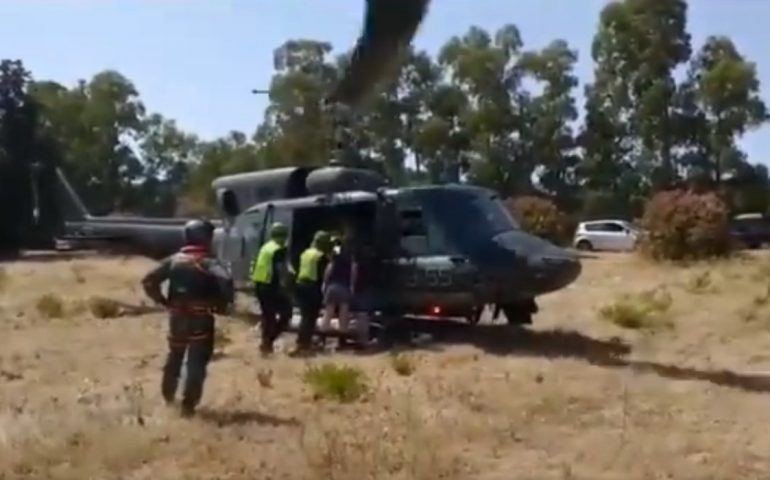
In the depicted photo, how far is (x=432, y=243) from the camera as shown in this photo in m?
14.0

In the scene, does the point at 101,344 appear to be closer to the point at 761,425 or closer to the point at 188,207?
the point at 761,425

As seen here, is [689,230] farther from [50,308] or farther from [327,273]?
[327,273]

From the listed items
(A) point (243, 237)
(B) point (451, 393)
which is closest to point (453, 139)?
(A) point (243, 237)

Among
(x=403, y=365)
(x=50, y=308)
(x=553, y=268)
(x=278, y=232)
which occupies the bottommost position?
(x=50, y=308)

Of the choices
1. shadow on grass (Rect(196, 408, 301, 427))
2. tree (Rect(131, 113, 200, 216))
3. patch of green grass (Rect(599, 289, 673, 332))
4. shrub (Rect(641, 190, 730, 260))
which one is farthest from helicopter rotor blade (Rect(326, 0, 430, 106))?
tree (Rect(131, 113, 200, 216))

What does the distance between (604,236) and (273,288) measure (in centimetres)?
3432

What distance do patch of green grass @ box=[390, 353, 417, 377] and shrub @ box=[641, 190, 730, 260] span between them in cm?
1905

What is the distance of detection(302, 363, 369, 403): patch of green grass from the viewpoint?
33.2 feet

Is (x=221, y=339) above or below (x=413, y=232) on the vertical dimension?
below

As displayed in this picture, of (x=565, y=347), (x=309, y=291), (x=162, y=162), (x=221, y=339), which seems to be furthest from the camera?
(x=162, y=162)

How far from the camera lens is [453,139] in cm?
5709

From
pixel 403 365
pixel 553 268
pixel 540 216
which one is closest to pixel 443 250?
pixel 553 268

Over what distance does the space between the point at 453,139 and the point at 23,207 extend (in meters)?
19.9

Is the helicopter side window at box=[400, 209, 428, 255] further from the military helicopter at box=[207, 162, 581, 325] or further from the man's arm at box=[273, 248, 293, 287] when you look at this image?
the man's arm at box=[273, 248, 293, 287]
